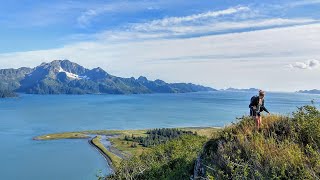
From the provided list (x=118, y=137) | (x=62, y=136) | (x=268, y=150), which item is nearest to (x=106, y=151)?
(x=118, y=137)

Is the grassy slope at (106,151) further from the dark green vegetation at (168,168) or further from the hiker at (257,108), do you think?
the hiker at (257,108)

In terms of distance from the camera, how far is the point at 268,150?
446 inches

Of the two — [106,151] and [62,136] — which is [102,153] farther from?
[62,136]

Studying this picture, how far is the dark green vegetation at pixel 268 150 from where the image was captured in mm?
10328

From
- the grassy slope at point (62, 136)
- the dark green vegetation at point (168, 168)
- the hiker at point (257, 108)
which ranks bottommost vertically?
the grassy slope at point (62, 136)

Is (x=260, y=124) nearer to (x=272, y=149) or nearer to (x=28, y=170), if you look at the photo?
(x=272, y=149)

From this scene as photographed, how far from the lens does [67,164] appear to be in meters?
93.9

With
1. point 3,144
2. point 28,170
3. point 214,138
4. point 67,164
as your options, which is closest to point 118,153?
point 67,164

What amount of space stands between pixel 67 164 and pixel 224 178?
287 ft

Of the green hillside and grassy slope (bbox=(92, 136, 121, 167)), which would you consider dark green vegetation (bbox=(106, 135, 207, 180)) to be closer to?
the green hillside

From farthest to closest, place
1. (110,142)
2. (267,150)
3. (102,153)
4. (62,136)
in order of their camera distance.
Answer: (62,136), (110,142), (102,153), (267,150)

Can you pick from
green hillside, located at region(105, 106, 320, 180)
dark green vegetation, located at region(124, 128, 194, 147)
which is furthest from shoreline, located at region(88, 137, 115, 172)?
green hillside, located at region(105, 106, 320, 180)

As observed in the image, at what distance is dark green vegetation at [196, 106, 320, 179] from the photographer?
10328 mm

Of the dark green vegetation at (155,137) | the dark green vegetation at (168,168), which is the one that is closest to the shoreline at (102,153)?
the dark green vegetation at (155,137)
